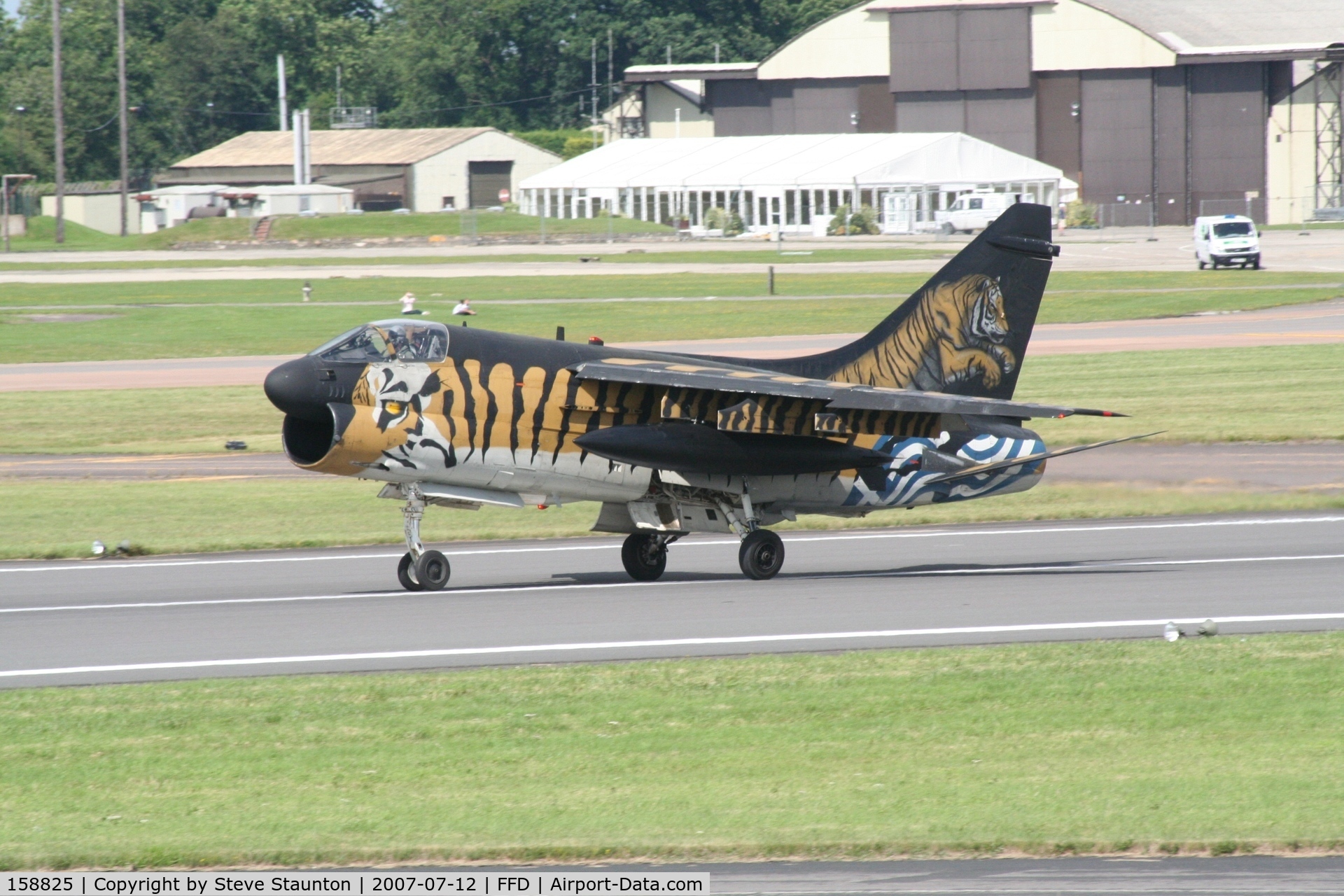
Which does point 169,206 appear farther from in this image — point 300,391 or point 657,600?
point 657,600

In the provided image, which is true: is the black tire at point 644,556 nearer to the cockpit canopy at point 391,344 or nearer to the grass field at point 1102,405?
the cockpit canopy at point 391,344

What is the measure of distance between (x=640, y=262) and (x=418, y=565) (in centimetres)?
6631

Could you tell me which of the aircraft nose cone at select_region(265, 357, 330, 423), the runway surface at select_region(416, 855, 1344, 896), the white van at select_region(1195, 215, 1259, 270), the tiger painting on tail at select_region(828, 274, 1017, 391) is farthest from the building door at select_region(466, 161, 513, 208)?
the runway surface at select_region(416, 855, 1344, 896)

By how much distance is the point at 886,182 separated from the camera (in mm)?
105750

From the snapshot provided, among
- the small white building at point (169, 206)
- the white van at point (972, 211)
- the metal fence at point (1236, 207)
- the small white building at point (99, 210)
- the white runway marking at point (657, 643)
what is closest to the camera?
the white runway marking at point (657, 643)

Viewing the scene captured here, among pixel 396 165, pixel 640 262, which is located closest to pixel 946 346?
pixel 640 262

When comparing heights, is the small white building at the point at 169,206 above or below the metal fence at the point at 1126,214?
above

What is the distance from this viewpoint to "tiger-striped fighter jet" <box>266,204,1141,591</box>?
17750 millimetres

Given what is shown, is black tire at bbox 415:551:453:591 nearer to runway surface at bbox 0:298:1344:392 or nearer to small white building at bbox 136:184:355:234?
runway surface at bbox 0:298:1344:392

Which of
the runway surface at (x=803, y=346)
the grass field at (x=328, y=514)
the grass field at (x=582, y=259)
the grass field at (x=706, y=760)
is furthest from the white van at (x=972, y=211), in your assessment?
the grass field at (x=706, y=760)

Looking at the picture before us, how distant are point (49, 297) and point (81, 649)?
188ft

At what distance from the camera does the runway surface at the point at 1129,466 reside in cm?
2527

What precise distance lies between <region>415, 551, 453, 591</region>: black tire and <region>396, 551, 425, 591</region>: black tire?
40 millimetres

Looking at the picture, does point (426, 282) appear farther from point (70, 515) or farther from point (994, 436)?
point (994, 436)
